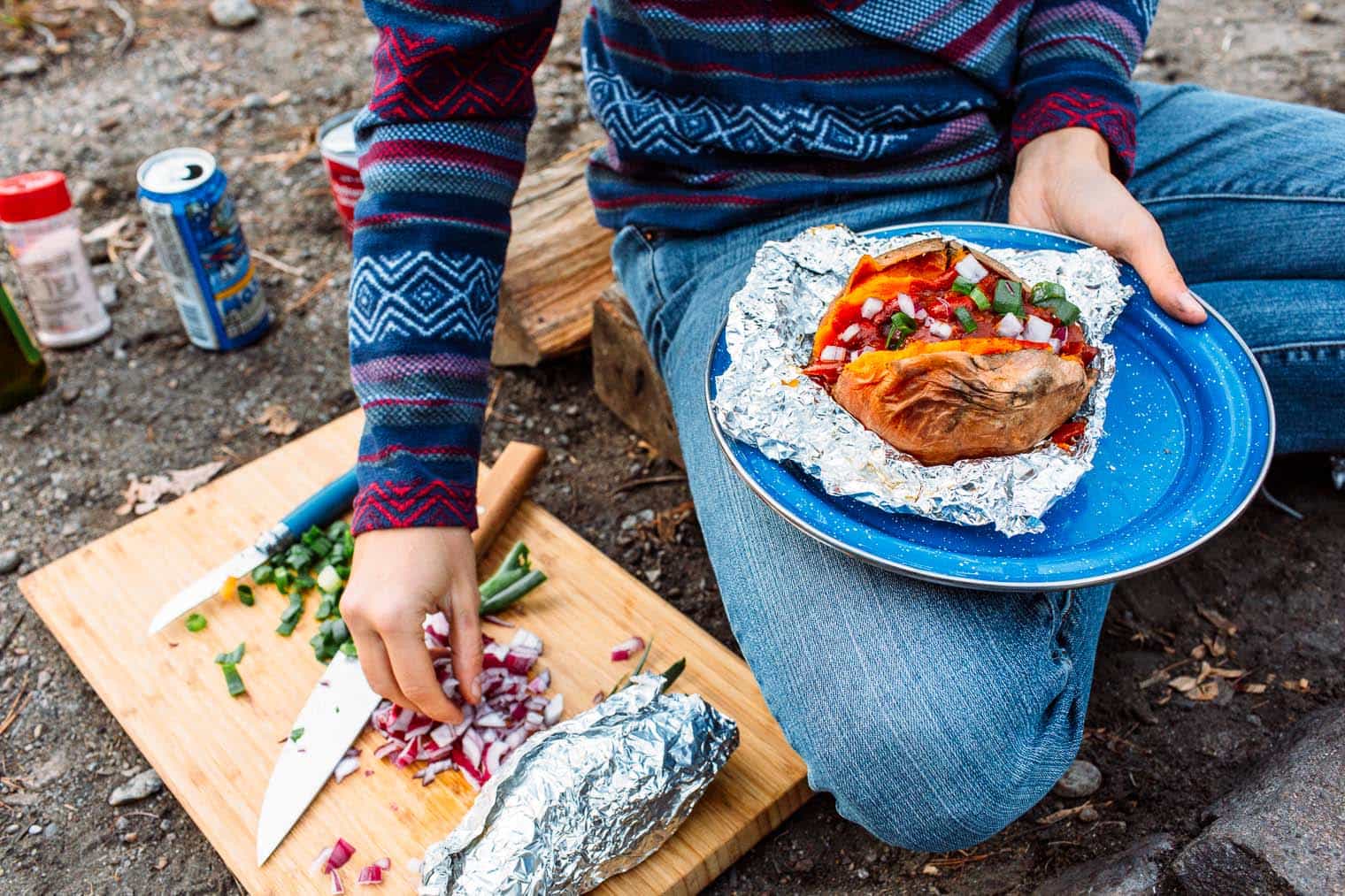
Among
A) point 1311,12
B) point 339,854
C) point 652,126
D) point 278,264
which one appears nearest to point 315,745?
point 339,854

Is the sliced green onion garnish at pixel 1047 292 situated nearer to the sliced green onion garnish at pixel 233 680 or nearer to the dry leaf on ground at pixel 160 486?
the sliced green onion garnish at pixel 233 680

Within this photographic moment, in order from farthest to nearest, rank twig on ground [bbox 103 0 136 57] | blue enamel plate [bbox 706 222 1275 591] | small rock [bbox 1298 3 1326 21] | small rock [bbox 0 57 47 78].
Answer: twig on ground [bbox 103 0 136 57]
small rock [bbox 0 57 47 78]
small rock [bbox 1298 3 1326 21]
blue enamel plate [bbox 706 222 1275 591]

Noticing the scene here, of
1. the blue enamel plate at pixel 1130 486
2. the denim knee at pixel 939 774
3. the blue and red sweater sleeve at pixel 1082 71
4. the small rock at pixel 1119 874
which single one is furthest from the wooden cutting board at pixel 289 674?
the blue and red sweater sleeve at pixel 1082 71

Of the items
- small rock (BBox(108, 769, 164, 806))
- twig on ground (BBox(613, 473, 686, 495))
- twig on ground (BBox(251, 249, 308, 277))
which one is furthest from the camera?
twig on ground (BBox(251, 249, 308, 277))

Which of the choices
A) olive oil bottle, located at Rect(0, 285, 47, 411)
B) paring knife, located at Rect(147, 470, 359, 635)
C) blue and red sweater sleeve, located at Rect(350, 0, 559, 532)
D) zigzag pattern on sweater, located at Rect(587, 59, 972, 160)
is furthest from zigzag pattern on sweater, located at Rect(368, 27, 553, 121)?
olive oil bottle, located at Rect(0, 285, 47, 411)

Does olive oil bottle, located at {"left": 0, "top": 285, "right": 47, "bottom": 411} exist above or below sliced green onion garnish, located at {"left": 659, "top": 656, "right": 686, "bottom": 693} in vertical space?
below

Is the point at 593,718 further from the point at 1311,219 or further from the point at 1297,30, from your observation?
the point at 1297,30

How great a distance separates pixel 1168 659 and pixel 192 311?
3.07m

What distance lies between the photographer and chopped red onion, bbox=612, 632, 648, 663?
245 cm

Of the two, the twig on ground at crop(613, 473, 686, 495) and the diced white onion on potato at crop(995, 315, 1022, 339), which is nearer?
the diced white onion on potato at crop(995, 315, 1022, 339)

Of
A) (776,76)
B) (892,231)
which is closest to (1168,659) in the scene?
(892,231)

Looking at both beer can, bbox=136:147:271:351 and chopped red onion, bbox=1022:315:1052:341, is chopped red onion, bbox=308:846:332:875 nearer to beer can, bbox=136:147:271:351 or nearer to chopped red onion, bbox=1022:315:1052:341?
chopped red onion, bbox=1022:315:1052:341

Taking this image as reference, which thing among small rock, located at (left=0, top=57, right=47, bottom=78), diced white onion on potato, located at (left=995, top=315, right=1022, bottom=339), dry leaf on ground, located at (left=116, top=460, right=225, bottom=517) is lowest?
dry leaf on ground, located at (left=116, top=460, right=225, bottom=517)

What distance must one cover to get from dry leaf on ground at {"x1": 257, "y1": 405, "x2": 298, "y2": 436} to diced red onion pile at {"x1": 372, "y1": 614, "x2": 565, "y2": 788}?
4.39 feet
